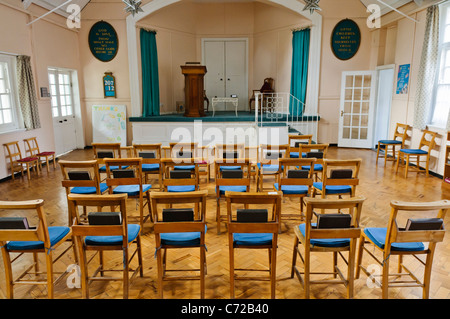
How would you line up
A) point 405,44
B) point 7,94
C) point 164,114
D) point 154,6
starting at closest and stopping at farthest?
point 7,94 → point 405,44 → point 154,6 → point 164,114

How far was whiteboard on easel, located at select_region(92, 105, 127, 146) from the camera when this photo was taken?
30.0 ft

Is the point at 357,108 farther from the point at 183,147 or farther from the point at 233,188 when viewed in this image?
the point at 233,188

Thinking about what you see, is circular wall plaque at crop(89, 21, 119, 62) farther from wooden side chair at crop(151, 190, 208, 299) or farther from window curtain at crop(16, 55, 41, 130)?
wooden side chair at crop(151, 190, 208, 299)

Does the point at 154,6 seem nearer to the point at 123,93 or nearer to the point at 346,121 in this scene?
the point at 123,93

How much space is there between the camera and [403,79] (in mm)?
7387

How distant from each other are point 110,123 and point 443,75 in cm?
790

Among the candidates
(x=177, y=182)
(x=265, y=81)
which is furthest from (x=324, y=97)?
(x=177, y=182)

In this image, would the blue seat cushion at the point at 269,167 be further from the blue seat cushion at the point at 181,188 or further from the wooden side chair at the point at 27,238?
the wooden side chair at the point at 27,238

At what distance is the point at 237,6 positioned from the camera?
10.3m

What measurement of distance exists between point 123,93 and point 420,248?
8.30m

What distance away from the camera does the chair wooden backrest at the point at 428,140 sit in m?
6.10

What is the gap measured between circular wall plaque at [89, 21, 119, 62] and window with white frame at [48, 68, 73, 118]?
0.97m

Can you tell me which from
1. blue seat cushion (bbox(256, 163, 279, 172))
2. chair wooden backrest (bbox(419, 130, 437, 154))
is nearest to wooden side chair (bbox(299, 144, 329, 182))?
blue seat cushion (bbox(256, 163, 279, 172))

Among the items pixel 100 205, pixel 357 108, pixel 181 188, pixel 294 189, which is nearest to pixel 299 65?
pixel 357 108
